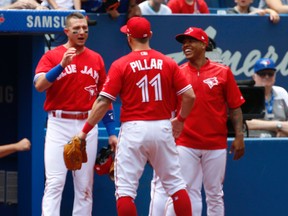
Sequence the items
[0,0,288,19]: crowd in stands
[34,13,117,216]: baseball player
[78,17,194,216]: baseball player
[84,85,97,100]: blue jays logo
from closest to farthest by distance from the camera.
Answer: [78,17,194,216]: baseball player, [34,13,117,216]: baseball player, [84,85,97,100]: blue jays logo, [0,0,288,19]: crowd in stands

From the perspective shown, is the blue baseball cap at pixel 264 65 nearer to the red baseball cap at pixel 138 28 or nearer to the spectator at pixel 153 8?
the spectator at pixel 153 8

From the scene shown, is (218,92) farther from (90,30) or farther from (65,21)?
(90,30)

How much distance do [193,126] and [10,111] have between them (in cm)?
199

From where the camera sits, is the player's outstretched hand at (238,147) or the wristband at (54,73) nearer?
the wristband at (54,73)

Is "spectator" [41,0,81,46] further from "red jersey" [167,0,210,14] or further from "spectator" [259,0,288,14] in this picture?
"spectator" [259,0,288,14]

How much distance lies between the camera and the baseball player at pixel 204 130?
823cm

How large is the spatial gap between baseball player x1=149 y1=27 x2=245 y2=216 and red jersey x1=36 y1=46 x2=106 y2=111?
2.77ft

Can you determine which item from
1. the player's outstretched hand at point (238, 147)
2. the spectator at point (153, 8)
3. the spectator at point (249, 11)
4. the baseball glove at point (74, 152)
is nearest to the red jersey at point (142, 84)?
the baseball glove at point (74, 152)

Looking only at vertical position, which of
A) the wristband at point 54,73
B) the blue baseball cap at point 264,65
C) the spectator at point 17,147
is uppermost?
the blue baseball cap at point 264,65

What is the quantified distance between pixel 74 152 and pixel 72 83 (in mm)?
851

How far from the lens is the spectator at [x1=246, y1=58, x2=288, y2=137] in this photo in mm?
9609

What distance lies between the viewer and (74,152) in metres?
7.64

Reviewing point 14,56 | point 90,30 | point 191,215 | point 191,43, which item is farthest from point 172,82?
point 90,30

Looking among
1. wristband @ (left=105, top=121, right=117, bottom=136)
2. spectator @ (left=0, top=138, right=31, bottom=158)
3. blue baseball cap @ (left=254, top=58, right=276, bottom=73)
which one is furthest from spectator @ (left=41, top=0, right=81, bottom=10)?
spectator @ (left=0, top=138, right=31, bottom=158)
